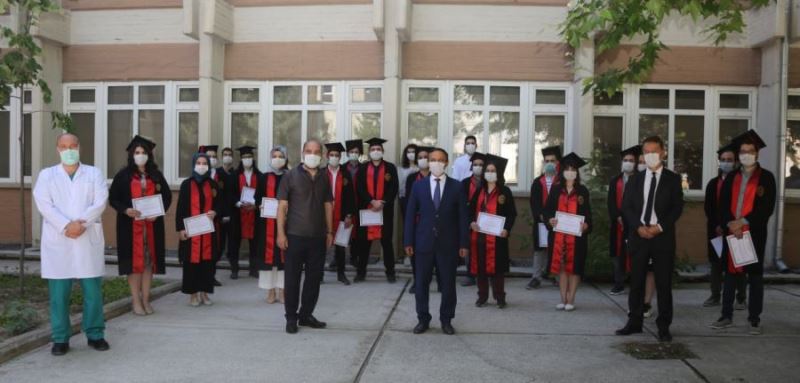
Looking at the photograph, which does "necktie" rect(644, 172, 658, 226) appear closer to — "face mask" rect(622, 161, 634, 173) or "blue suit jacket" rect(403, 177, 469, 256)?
"blue suit jacket" rect(403, 177, 469, 256)

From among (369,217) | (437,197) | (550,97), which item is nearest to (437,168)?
(437,197)

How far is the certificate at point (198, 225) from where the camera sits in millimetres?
8719

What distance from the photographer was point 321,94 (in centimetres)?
1390

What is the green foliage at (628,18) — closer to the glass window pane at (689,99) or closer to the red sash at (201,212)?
the red sash at (201,212)

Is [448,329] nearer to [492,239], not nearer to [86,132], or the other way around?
[492,239]

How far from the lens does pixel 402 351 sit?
675 centimetres

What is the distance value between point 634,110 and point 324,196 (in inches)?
309

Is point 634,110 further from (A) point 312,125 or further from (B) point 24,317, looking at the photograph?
(B) point 24,317

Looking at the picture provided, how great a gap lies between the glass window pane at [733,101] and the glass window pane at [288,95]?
8057 mm

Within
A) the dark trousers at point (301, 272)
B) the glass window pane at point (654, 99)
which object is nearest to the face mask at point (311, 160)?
the dark trousers at point (301, 272)

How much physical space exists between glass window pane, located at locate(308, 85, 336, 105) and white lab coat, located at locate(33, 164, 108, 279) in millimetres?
7432

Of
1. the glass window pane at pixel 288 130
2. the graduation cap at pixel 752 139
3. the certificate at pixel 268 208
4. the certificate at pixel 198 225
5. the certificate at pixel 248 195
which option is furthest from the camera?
the glass window pane at pixel 288 130

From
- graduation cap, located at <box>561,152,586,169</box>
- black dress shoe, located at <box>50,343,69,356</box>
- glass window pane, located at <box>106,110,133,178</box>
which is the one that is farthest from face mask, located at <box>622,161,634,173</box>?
glass window pane, located at <box>106,110,133,178</box>

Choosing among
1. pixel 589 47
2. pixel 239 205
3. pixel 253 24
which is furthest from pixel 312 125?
pixel 589 47
